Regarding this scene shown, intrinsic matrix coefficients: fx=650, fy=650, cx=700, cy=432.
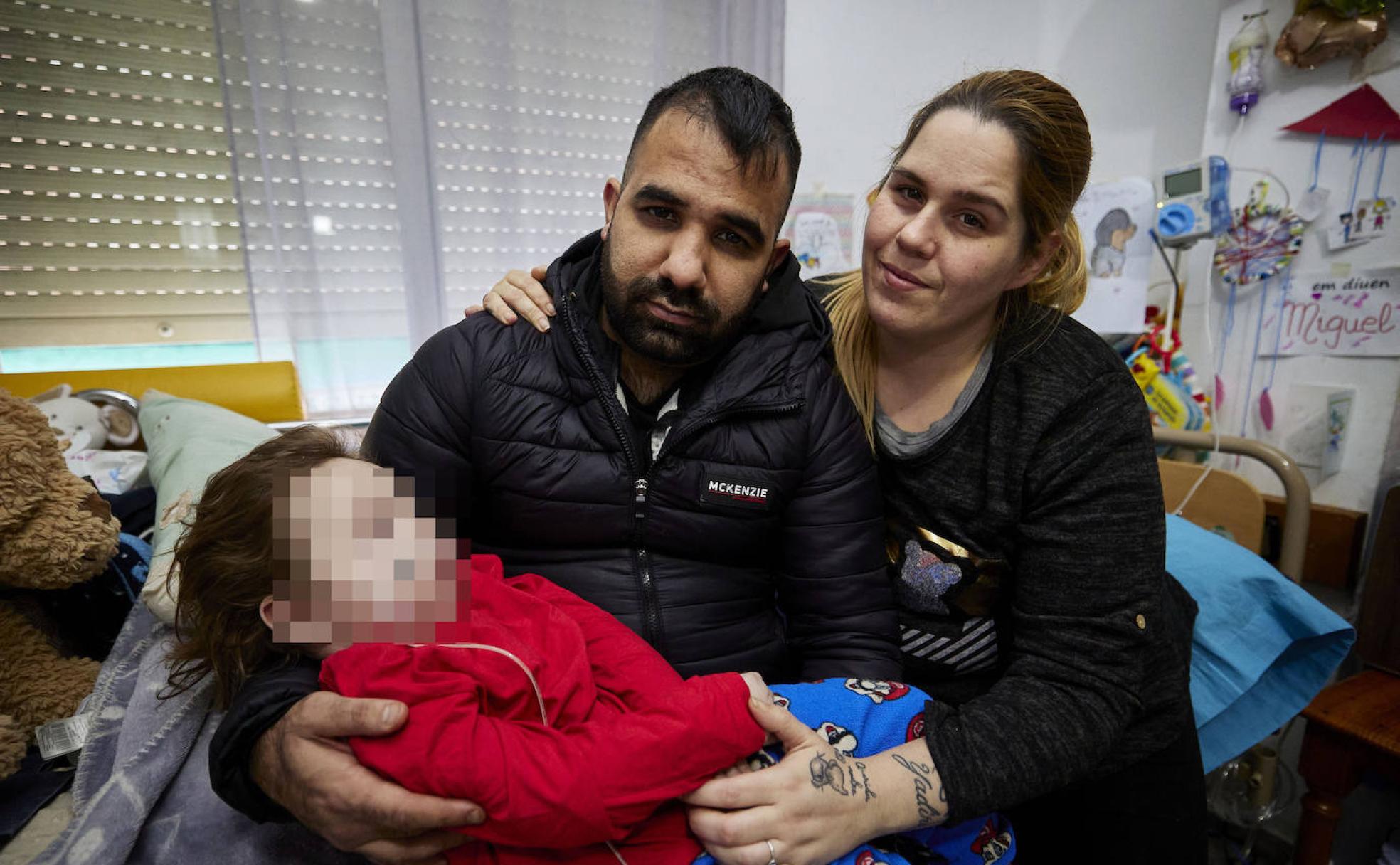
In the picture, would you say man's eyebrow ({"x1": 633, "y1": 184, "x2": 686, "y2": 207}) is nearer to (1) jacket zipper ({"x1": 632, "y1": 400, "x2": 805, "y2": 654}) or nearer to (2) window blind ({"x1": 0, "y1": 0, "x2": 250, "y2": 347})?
(1) jacket zipper ({"x1": 632, "y1": 400, "x2": 805, "y2": 654})

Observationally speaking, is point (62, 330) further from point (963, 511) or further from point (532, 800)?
point (963, 511)

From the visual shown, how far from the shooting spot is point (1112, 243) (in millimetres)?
2189

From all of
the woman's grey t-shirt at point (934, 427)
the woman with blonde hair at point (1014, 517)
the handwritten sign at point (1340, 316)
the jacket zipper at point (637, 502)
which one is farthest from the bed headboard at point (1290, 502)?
the jacket zipper at point (637, 502)

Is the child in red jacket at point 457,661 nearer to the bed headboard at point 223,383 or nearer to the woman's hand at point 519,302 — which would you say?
the woman's hand at point 519,302

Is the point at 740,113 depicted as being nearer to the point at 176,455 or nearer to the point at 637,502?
the point at 637,502

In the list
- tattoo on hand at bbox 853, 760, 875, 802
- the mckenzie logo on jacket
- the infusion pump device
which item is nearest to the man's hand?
tattoo on hand at bbox 853, 760, 875, 802

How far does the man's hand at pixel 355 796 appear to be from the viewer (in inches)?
27.0

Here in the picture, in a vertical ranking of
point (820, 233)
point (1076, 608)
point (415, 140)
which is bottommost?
point (1076, 608)

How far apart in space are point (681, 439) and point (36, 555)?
0.97m

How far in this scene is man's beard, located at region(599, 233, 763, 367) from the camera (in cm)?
107

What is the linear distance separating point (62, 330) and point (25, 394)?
23cm

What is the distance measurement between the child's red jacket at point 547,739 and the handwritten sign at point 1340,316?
197 cm

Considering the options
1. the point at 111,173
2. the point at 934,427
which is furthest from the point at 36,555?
the point at 111,173

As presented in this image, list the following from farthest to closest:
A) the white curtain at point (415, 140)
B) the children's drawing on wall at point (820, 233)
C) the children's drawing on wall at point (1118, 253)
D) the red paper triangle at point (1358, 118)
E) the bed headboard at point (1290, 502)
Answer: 1. the children's drawing on wall at point (820, 233)
2. the children's drawing on wall at point (1118, 253)
3. the white curtain at point (415, 140)
4. the red paper triangle at point (1358, 118)
5. the bed headboard at point (1290, 502)
